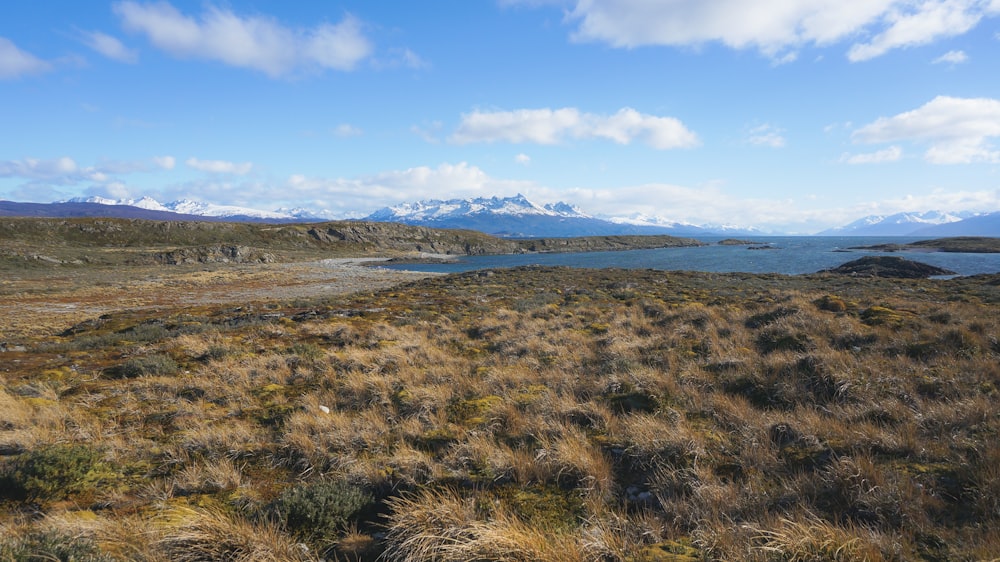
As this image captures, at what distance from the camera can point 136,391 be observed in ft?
27.4

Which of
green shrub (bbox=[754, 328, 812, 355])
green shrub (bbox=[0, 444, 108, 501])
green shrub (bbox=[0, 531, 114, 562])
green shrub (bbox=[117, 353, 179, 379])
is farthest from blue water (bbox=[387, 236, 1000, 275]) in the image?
green shrub (bbox=[0, 531, 114, 562])

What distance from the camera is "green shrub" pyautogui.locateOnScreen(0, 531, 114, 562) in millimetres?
3059

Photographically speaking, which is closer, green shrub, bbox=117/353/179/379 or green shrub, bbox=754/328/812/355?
green shrub, bbox=754/328/812/355

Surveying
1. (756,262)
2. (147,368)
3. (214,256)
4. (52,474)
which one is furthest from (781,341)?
(214,256)

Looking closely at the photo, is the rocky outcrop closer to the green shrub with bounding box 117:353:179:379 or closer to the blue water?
the blue water

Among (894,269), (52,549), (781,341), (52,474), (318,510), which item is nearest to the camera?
(52,549)

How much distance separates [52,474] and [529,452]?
18.5 feet

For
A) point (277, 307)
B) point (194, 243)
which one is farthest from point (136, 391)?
point (194, 243)

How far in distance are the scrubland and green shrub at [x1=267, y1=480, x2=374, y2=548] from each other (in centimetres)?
2

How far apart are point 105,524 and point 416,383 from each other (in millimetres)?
4907

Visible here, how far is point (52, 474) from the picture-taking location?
463cm

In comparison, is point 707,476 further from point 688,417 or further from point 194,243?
point 194,243

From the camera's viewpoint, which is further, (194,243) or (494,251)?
(494,251)

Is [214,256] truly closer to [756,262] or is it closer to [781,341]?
[781,341]
